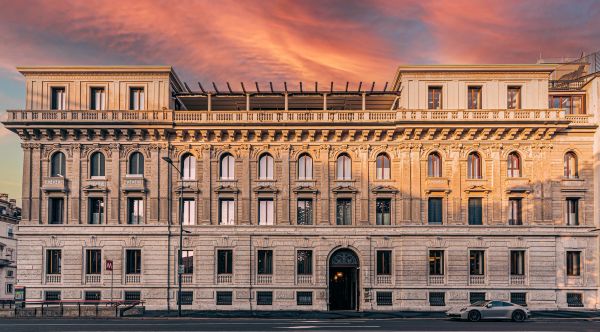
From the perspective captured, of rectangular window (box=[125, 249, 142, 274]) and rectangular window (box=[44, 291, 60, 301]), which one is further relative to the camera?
rectangular window (box=[125, 249, 142, 274])

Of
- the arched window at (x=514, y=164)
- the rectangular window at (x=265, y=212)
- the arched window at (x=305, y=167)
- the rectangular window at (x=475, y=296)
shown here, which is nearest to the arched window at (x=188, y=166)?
the rectangular window at (x=265, y=212)

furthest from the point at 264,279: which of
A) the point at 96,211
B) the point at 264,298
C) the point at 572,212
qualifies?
the point at 572,212

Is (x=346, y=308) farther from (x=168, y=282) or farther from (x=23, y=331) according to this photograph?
(x=23, y=331)

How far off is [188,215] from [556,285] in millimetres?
30274

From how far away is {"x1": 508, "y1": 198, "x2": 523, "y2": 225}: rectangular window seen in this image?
44.8m

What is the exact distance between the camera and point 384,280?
4447 cm

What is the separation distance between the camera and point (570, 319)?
36406mm

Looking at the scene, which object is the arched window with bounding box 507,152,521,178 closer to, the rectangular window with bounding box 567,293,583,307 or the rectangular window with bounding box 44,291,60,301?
the rectangular window with bounding box 567,293,583,307

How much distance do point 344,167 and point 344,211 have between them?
3.66 m

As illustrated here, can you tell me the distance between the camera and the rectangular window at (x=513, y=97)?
45875 millimetres

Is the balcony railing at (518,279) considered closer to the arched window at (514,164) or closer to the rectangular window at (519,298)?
the rectangular window at (519,298)

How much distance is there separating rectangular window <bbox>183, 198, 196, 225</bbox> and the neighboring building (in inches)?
1752

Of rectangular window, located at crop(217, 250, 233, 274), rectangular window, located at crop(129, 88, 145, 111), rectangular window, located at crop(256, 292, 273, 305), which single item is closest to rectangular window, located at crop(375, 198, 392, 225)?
rectangular window, located at crop(256, 292, 273, 305)

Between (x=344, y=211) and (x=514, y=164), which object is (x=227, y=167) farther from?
(x=514, y=164)
